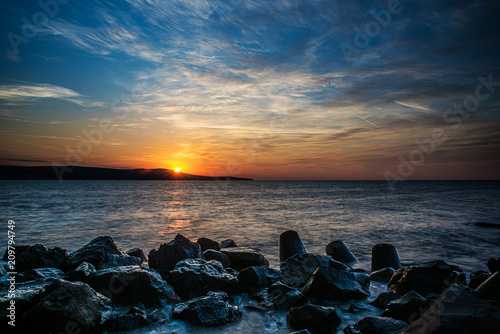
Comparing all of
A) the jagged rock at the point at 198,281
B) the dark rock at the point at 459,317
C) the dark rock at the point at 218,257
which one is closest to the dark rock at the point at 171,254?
the dark rock at the point at 218,257

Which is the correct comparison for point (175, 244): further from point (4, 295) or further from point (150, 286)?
point (4, 295)

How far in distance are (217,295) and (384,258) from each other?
643cm

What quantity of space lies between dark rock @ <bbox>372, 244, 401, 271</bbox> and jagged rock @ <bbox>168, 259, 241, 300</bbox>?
5363mm

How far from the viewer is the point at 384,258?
9.70 m

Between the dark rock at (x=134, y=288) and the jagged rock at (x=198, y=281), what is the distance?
261mm

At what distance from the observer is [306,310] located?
5062 mm

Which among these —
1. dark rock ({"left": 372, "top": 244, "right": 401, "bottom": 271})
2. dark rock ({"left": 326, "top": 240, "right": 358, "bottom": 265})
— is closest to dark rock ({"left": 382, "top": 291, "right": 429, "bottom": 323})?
dark rock ({"left": 372, "top": 244, "right": 401, "bottom": 271})

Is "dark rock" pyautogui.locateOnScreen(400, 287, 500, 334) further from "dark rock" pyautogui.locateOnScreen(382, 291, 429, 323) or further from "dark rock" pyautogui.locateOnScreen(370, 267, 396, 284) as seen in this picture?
"dark rock" pyautogui.locateOnScreen(370, 267, 396, 284)

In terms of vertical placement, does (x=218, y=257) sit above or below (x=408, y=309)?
below

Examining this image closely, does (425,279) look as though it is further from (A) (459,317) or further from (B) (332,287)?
(A) (459,317)

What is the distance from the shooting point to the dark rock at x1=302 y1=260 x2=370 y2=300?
247 inches

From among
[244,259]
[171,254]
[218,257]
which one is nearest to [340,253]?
[244,259]

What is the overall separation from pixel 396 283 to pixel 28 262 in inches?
374

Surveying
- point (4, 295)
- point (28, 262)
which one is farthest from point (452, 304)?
point (28, 262)
